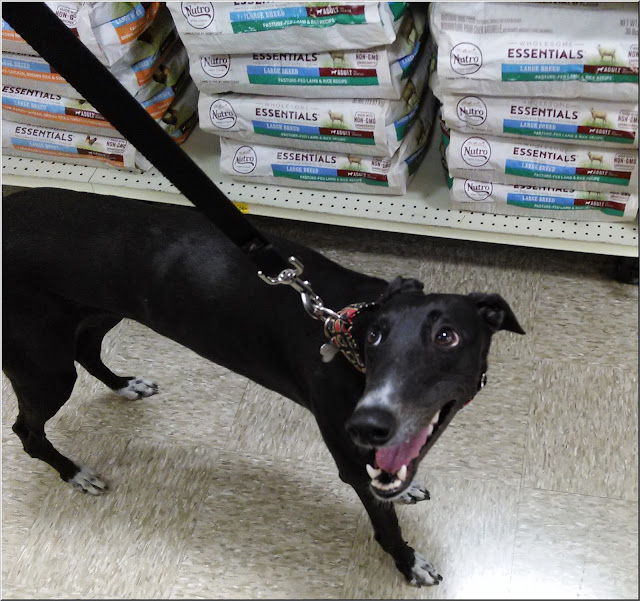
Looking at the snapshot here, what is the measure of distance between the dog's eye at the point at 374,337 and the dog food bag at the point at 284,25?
3.01 ft

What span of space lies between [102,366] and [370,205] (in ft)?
2.83

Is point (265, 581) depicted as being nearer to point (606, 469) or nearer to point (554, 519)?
point (554, 519)

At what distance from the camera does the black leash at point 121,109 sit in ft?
3.53

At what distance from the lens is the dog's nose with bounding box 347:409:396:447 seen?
1060mm

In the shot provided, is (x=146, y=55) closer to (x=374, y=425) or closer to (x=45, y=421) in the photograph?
(x=45, y=421)

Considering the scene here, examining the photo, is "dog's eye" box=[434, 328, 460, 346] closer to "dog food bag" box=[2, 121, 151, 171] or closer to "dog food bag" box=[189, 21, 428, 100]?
"dog food bag" box=[189, 21, 428, 100]

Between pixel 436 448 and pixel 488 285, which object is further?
pixel 488 285

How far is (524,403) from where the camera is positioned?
77.0 inches

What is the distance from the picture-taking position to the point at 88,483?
6.26 feet

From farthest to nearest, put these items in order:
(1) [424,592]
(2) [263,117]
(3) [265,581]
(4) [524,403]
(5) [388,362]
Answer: (2) [263,117], (4) [524,403], (3) [265,581], (1) [424,592], (5) [388,362]

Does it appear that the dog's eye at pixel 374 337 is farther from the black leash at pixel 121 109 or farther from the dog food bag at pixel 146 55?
the dog food bag at pixel 146 55

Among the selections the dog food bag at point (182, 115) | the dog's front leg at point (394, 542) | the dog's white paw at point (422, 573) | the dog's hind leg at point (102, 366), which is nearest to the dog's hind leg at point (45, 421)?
the dog's hind leg at point (102, 366)

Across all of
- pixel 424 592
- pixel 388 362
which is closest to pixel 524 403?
pixel 424 592

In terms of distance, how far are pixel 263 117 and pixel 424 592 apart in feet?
4.13
